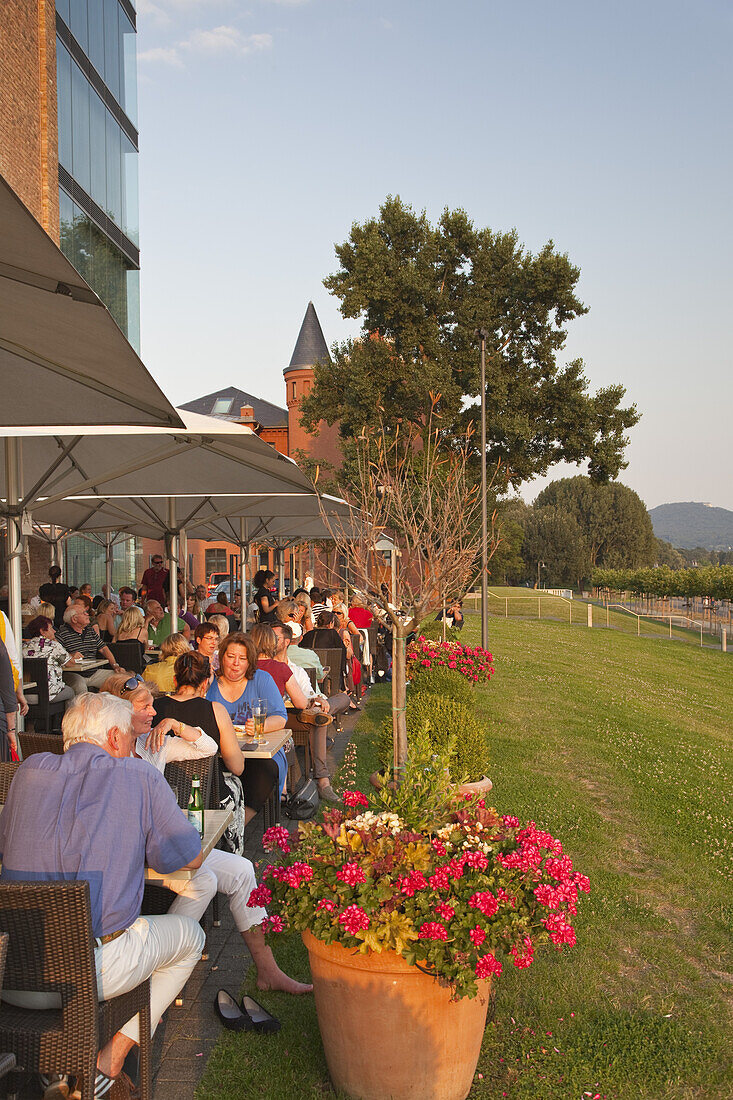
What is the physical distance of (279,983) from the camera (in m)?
4.38

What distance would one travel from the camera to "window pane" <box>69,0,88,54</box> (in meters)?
22.0

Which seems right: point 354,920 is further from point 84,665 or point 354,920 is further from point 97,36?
point 97,36

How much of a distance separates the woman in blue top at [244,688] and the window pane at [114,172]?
68.8 feet

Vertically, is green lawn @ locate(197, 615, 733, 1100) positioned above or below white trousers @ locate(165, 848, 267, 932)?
below

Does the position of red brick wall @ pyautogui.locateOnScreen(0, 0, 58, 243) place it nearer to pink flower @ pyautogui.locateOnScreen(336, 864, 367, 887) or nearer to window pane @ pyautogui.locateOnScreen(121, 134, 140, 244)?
window pane @ pyautogui.locateOnScreen(121, 134, 140, 244)

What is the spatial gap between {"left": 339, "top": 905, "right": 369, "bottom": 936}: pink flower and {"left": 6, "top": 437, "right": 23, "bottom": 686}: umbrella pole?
15.1ft

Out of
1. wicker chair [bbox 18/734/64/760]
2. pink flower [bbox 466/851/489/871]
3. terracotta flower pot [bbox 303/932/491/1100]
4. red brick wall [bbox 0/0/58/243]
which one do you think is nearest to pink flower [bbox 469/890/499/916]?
pink flower [bbox 466/851/489/871]

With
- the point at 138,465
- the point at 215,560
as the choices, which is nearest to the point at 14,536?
the point at 138,465

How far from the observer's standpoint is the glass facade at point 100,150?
2138 cm

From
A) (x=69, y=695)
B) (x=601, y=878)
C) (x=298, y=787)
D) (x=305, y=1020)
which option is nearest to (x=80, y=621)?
(x=69, y=695)

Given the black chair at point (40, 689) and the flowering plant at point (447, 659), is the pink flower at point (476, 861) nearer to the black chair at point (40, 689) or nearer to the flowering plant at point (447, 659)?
the black chair at point (40, 689)

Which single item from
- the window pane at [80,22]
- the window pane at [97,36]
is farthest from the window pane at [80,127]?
the window pane at [97,36]

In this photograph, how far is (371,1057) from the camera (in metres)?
3.33

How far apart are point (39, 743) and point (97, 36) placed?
24.1m
